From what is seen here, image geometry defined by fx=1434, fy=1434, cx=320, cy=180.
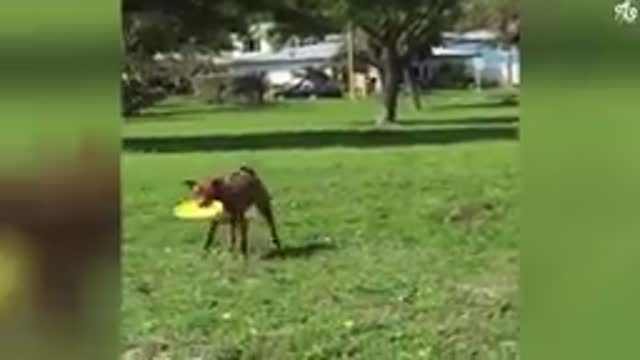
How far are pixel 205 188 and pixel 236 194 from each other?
8cm

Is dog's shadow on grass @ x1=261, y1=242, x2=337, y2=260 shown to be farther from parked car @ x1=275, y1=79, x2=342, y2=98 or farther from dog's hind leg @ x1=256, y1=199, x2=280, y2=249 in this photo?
parked car @ x1=275, y1=79, x2=342, y2=98

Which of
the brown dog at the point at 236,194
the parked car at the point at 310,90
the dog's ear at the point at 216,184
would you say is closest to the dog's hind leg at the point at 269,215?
the brown dog at the point at 236,194

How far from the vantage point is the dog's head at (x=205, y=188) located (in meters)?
3.57

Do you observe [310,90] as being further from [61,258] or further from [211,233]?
[61,258]

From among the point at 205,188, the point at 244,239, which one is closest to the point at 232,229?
the point at 244,239

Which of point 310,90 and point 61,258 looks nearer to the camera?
point 61,258

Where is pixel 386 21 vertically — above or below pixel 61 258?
above

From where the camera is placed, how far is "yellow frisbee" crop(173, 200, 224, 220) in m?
3.57

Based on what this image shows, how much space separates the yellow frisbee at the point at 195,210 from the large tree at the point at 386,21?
Answer: 1.54 ft

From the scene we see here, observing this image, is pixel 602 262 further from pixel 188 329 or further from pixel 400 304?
pixel 188 329

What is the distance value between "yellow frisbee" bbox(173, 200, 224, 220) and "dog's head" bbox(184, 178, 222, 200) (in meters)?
0.02

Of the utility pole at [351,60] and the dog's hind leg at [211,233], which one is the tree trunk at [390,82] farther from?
the dog's hind leg at [211,233]

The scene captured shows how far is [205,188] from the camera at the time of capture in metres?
3.58

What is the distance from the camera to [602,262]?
11.9 ft
